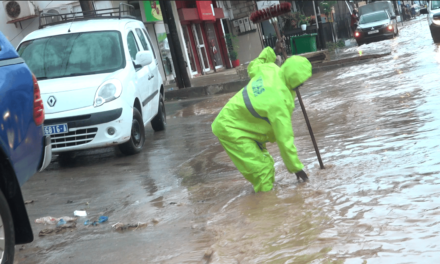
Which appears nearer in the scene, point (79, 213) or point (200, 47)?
point (79, 213)

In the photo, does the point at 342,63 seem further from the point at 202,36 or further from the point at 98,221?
the point at 202,36

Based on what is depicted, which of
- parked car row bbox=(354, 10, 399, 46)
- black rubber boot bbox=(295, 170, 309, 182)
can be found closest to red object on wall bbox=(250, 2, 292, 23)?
black rubber boot bbox=(295, 170, 309, 182)

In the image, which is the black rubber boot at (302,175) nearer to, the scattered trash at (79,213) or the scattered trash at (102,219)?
the scattered trash at (102,219)

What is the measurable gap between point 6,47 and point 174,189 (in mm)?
2391

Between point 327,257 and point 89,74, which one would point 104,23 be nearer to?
point 89,74

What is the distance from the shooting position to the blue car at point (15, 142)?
330 cm

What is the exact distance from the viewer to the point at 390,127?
656 centimetres

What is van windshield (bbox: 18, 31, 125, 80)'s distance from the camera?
778 cm

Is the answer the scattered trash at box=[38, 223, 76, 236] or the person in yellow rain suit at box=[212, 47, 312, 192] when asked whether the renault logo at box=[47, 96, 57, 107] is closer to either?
the scattered trash at box=[38, 223, 76, 236]

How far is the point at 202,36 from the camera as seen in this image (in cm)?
2919

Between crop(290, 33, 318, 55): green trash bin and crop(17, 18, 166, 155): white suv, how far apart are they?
15.6m

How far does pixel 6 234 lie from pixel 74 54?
16.6 feet

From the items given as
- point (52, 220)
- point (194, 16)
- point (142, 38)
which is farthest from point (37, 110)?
point (194, 16)

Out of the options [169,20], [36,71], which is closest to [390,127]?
[36,71]
